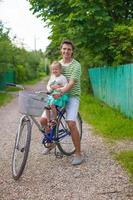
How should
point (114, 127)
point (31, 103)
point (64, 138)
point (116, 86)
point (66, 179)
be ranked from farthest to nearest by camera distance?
point (116, 86) < point (114, 127) < point (64, 138) < point (31, 103) < point (66, 179)

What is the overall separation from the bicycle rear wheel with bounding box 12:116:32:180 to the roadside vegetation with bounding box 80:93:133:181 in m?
1.39

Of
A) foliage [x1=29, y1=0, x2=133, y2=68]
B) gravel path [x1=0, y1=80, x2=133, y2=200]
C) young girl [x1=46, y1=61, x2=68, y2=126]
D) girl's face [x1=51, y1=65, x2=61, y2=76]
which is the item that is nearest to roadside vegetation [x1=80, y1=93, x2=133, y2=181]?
gravel path [x1=0, y1=80, x2=133, y2=200]

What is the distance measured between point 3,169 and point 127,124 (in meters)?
4.35

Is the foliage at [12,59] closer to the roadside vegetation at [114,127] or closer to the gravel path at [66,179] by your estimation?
the roadside vegetation at [114,127]

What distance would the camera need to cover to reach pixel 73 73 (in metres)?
6.47

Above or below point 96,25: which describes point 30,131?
below

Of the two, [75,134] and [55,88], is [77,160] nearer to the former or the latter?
[75,134]

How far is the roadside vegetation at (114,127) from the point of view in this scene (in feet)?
21.8

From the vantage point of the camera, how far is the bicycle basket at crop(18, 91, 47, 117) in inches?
240

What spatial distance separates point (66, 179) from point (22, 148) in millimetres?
741

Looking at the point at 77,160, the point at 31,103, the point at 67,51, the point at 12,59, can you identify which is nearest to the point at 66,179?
the point at 77,160

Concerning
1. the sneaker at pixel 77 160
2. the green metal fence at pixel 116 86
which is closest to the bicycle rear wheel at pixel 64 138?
the sneaker at pixel 77 160

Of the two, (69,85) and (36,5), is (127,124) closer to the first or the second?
(69,85)

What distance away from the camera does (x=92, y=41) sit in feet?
49.3
